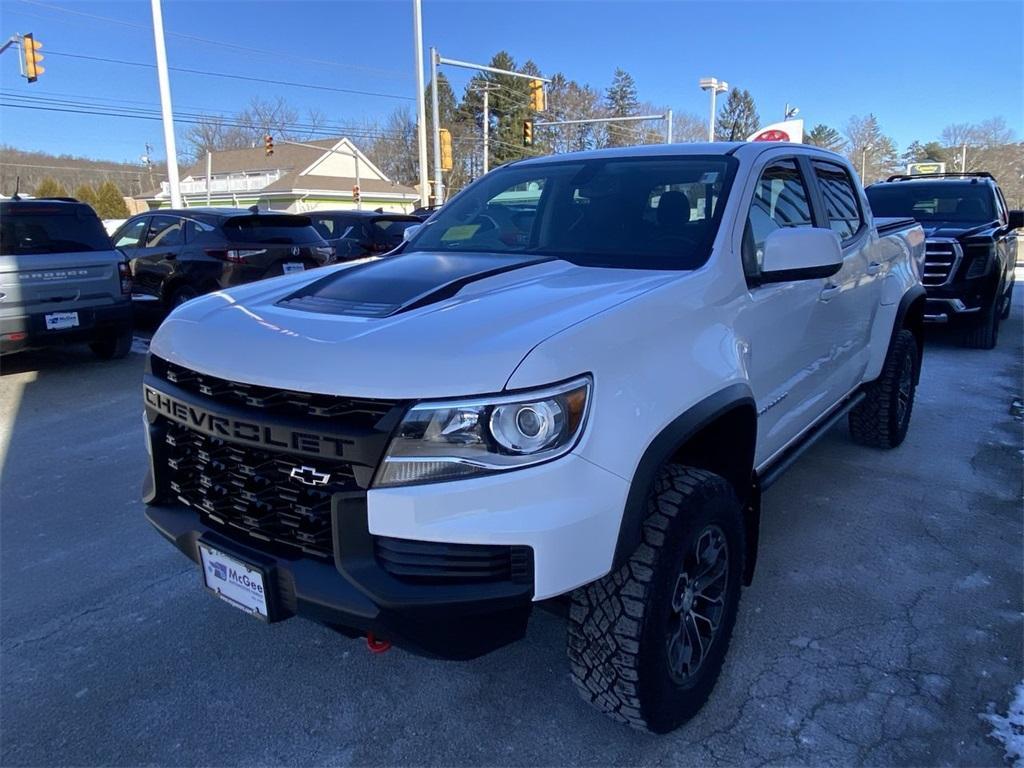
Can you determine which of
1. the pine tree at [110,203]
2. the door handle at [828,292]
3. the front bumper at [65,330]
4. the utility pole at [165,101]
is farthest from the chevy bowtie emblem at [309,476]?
the pine tree at [110,203]

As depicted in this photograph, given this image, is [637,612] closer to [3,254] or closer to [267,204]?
[3,254]

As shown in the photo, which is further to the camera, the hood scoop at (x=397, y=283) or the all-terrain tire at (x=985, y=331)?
the all-terrain tire at (x=985, y=331)

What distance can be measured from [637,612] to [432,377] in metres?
0.88

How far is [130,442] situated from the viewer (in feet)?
17.8

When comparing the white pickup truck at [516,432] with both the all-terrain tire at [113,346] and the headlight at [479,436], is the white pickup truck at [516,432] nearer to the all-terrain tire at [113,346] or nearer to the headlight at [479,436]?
the headlight at [479,436]

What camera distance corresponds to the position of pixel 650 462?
2.01m

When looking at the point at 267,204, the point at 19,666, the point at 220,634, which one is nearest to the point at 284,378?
the point at 220,634

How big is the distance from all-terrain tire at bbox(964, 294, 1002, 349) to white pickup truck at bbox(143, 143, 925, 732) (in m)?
6.90

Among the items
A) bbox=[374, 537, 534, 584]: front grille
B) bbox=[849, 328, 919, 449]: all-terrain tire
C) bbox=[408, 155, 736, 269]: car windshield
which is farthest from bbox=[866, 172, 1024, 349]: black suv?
bbox=[374, 537, 534, 584]: front grille

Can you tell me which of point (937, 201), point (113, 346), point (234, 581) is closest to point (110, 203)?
point (113, 346)

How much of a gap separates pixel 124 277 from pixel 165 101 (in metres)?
9.41

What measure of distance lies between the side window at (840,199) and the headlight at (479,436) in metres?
2.64

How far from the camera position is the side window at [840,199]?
3873 mm

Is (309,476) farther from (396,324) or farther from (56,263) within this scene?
(56,263)
